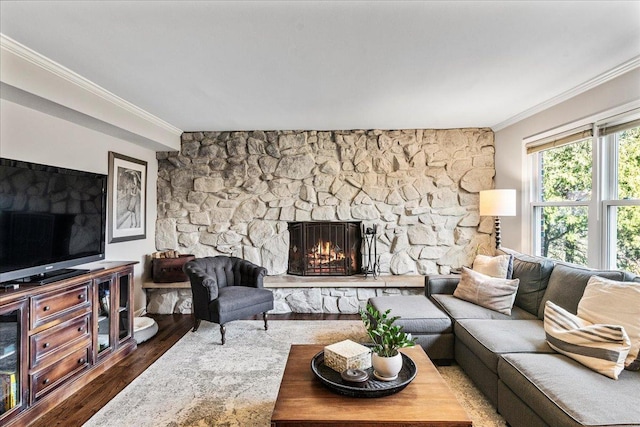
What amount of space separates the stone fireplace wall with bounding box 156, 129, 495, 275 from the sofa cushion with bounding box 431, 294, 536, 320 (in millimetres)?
1396

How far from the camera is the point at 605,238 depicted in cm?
278

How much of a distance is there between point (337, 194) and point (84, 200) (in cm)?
274

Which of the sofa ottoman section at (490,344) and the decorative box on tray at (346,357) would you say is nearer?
→ the decorative box on tray at (346,357)

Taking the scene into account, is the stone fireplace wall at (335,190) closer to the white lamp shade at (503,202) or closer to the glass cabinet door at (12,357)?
the white lamp shade at (503,202)

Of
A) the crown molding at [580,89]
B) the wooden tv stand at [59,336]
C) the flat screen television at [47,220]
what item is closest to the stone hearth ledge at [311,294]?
the wooden tv stand at [59,336]

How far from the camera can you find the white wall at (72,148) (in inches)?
98.7

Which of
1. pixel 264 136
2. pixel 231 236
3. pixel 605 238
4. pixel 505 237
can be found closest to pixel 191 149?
pixel 264 136

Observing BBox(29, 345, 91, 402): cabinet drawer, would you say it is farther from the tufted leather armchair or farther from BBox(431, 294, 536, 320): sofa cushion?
BBox(431, 294, 536, 320): sofa cushion

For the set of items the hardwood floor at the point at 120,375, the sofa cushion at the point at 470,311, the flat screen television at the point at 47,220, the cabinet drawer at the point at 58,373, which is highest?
the flat screen television at the point at 47,220

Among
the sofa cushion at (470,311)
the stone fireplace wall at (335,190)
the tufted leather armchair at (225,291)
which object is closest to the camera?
the sofa cushion at (470,311)

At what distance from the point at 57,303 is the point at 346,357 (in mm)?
2006

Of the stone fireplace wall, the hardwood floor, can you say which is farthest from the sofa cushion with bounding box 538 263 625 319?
the hardwood floor

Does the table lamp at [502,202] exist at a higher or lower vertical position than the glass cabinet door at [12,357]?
higher

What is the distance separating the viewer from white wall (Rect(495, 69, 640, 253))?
257 cm
